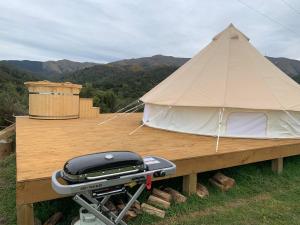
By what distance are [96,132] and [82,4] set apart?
23.5 ft

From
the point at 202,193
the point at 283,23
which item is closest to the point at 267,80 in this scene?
the point at 202,193

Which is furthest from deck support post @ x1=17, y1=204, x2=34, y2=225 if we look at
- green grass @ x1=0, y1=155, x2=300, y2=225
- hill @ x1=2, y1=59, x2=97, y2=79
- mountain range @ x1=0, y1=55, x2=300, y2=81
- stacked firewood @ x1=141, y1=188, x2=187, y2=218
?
hill @ x1=2, y1=59, x2=97, y2=79

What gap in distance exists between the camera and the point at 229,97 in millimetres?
5762

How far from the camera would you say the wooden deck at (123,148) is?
2.78m

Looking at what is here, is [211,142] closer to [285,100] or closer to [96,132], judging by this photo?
[285,100]

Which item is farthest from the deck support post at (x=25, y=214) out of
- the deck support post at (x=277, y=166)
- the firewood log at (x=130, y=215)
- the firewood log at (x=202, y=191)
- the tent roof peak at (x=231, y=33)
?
the tent roof peak at (x=231, y=33)

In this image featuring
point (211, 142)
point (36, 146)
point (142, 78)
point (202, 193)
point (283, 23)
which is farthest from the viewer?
point (142, 78)

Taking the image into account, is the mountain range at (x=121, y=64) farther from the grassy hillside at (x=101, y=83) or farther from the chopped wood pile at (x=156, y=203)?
the chopped wood pile at (x=156, y=203)

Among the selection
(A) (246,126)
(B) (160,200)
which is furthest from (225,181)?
(A) (246,126)

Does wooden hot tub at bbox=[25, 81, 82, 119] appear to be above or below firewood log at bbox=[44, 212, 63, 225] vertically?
above

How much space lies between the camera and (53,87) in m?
7.78

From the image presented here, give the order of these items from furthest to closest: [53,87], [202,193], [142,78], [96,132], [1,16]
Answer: [142,78], [1,16], [53,87], [96,132], [202,193]

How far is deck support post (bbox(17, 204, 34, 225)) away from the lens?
2701mm

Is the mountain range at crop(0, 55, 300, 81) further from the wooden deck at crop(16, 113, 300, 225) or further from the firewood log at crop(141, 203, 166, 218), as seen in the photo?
the firewood log at crop(141, 203, 166, 218)
